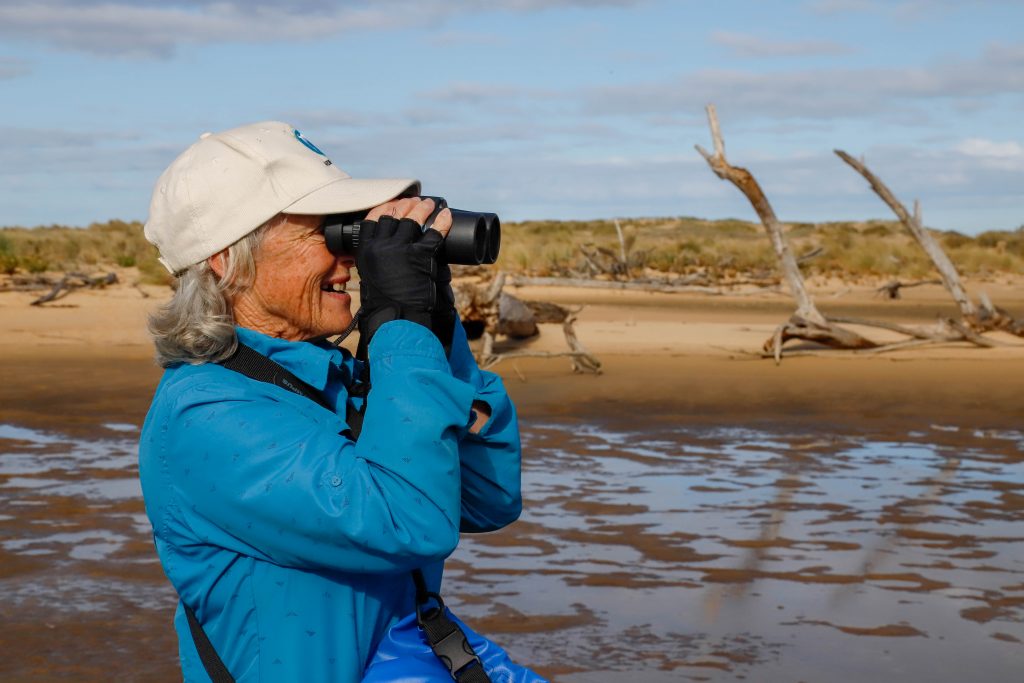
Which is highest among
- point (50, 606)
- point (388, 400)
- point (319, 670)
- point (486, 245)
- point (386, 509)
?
point (486, 245)

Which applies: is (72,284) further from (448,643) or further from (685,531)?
(448,643)

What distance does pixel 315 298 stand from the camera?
2.27 m

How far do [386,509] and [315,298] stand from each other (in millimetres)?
509

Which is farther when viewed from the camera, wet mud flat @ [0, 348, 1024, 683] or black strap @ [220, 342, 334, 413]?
wet mud flat @ [0, 348, 1024, 683]

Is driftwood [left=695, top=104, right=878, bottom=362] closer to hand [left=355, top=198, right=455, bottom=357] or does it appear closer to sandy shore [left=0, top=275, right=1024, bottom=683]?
sandy shore [left=0, top=275, right=1024, bottom=683]

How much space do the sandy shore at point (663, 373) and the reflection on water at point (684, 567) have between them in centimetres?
191

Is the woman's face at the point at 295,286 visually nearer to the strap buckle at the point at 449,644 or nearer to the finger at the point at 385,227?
the finger at the point at 385,227

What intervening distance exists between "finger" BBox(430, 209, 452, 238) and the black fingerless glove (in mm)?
45

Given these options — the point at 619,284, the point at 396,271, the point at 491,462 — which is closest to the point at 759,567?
the point at 491,462

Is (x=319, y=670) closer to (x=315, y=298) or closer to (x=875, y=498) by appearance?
(x=315, y=298)

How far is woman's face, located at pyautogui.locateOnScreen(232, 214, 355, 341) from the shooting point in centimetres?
221

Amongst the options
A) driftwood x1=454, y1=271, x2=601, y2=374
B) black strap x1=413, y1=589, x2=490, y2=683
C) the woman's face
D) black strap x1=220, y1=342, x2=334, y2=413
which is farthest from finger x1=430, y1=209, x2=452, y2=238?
driftwood x1=454, y1=271, x2=601, y2=374

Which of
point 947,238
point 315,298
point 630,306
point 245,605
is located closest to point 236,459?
point 245,605

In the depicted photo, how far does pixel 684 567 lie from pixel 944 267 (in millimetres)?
9464
